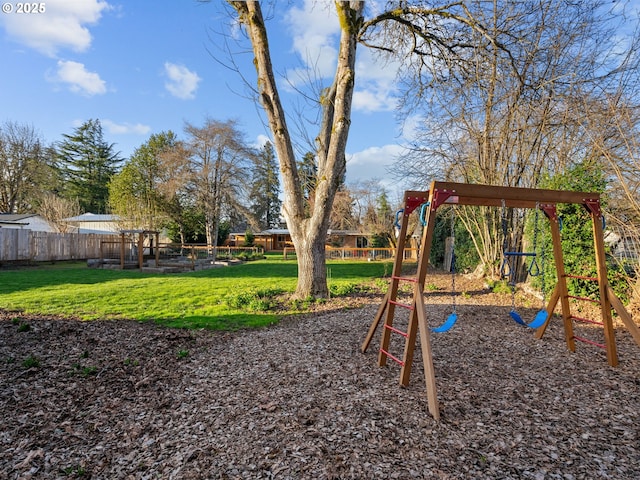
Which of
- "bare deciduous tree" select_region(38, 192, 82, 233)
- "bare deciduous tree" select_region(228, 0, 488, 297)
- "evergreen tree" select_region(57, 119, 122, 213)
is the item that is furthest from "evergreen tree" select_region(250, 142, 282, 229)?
"bare deciduous tree" select_region(228, 0, 488, 297)

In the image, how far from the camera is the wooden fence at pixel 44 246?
45.4 feet

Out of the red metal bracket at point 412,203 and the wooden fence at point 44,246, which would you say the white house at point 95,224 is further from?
the red metal bracket at point 412,203

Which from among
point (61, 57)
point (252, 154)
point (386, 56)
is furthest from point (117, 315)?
point (252, 154)

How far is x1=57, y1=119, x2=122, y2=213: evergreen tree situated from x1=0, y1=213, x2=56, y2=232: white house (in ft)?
38.3

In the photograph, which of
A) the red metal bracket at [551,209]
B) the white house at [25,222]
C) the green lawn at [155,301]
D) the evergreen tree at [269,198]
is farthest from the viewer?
the evergreen tree at [269,198]

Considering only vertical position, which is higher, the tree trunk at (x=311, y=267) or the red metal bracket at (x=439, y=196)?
the red metal bracket at (x=439, y=196)

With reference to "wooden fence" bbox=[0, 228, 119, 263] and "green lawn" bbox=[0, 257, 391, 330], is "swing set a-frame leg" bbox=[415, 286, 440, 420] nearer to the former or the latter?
"green lawn" bbox=[0, 257, 391, 330]

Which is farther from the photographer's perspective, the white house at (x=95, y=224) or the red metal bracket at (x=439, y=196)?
the white house at (x=95, y=224)

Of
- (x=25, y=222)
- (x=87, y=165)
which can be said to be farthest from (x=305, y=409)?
(x=87, y=165)

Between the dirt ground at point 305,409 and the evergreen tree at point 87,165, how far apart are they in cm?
3457

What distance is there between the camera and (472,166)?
8781 mm

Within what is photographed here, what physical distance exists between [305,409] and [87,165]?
130 ft

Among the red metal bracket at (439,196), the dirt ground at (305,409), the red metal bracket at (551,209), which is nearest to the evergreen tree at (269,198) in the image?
the dirt ground at (305,409)

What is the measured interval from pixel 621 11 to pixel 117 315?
1001 cm
